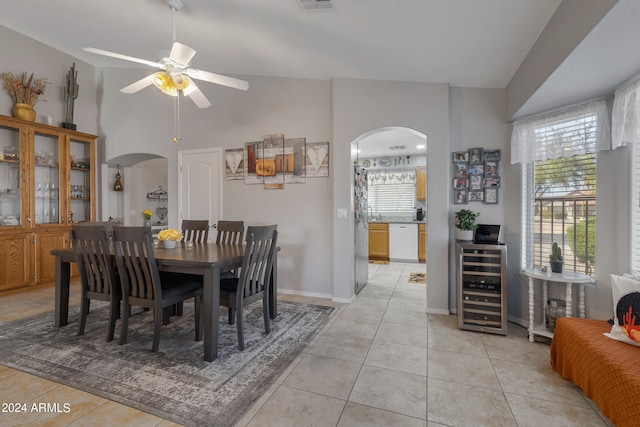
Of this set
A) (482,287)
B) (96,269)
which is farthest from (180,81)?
(482,287)

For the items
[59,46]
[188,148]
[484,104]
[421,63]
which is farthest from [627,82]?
[59,46]

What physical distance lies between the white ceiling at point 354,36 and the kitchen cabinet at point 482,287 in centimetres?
146

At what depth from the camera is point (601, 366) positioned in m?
1.67

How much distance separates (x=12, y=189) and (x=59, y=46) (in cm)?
225

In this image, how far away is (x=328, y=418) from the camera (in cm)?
167

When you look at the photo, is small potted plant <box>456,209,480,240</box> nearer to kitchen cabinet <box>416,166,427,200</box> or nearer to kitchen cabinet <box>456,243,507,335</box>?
kitchen cabinet <box>456,243,507,335</box>

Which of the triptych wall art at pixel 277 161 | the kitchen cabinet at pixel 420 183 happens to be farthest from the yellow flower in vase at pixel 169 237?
the kitchen cabinet at pixel 420 183

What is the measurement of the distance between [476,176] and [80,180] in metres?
6.10

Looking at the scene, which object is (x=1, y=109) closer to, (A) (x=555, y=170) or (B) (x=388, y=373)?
(B) (x=388, y=373)

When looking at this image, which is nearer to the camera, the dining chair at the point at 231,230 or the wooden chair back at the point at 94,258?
the wooden chair back at the point at 94,258

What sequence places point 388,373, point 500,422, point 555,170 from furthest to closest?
point 555,170 → point 388,373 → point 500,422

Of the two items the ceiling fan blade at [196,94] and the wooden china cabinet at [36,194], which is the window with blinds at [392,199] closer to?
the ceiling fan blade at [196,94]

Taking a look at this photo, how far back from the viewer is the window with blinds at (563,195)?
2.57 m

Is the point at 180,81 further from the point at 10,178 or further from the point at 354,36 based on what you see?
the point at 10,178
